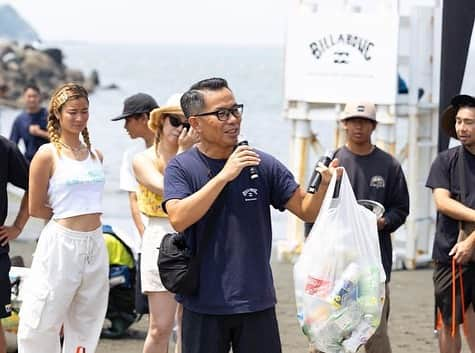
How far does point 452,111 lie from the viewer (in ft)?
23.2

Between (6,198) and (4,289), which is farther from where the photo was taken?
(6,198)

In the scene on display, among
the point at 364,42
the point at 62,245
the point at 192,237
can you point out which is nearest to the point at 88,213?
the point at 62,245

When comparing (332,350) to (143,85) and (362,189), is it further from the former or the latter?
(143,85)

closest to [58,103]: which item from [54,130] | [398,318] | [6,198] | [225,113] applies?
[54,130]

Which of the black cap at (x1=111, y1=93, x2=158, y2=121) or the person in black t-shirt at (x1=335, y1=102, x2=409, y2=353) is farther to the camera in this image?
the black cap at (x1=111, y1=93, x2=158, y2=121)

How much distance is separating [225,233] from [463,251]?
6.81ft

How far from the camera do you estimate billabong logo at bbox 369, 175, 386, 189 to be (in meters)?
6.92

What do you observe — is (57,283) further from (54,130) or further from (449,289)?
(449,289)

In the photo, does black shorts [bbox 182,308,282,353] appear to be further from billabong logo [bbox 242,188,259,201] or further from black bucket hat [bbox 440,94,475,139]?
black bucket hat [bbox 440,94,475,139]

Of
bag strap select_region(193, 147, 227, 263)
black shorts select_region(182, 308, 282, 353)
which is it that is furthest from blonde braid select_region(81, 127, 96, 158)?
black shorts select_region(182, 308, 282, 353)

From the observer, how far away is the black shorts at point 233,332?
5.15 meters

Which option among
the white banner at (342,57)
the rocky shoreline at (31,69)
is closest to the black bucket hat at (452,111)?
the white banner at (342,57)

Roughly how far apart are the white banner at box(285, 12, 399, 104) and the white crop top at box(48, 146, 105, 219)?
15.8 feet

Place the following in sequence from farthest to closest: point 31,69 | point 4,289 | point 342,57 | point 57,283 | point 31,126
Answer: point 31,69 < point 31,126 < point 342,57 < point 4,289 < point 57,283
